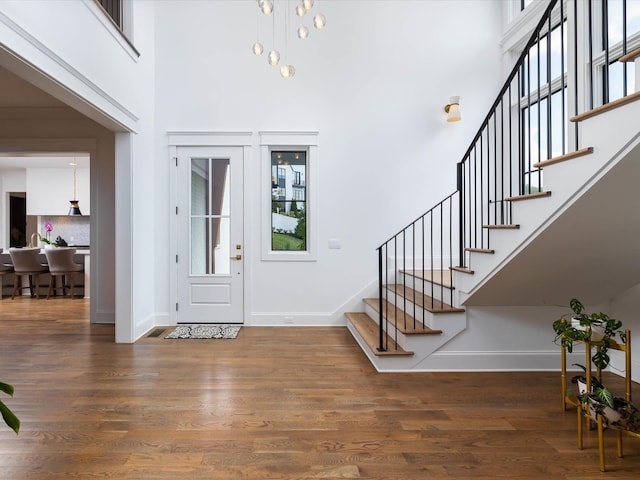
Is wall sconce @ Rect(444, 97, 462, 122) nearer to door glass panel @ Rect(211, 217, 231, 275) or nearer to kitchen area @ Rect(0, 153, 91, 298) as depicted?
door glass panel @ Rect(211, 217, 231, 275)

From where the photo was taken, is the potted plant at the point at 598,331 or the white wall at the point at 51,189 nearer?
the potted plant at the point at 598,331

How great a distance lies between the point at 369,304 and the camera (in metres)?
4.55

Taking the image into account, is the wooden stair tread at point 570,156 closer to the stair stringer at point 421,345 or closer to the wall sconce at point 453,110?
the stair stringer at point 421,345

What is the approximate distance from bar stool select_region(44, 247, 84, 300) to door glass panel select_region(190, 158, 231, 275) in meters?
3.55

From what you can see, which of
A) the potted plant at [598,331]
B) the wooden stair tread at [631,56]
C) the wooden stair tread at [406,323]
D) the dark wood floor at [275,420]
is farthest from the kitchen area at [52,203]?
the wooden stair tread at [631,56]

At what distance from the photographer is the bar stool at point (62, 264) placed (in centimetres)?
667

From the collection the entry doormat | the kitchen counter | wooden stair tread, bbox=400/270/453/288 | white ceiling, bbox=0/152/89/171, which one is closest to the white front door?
the entry doormat

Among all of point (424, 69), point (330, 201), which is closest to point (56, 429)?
point (330, 201)

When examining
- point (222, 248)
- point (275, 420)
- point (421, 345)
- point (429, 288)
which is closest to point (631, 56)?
point (421, 345)

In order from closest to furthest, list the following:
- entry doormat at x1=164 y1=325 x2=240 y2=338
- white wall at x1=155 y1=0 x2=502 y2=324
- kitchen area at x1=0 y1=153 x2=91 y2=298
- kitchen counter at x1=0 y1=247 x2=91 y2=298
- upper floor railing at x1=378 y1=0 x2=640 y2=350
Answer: upper floor railing at x1=378 y1=0 x2=640 y2=350 → entry doormat at x1=164 y1=325 x2=240 y2=338 → white wall at x1=155 y1=0 x2=502 y2=324 → kitchen counter at x1=0 y1=247 x2=91 y2=298 → kitchen area at x1=0 y1=153 x2=91 y2=298

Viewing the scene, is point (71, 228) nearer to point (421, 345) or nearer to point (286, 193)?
point (286, 193)

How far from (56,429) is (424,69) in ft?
17.9

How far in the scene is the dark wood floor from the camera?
6.38 feet

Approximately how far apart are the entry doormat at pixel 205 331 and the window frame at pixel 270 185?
103 cm
